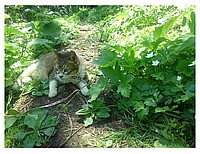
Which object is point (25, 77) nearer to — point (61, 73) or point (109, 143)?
point (61, 73)

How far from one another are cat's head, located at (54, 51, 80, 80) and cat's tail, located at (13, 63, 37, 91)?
0.30 m

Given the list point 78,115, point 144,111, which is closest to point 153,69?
point 144,111

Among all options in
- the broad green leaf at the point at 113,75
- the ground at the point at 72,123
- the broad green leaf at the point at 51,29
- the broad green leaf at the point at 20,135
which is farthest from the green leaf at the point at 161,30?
the broad green leaf at the point at 51,29

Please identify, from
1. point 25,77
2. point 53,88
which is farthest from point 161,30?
point 25,77

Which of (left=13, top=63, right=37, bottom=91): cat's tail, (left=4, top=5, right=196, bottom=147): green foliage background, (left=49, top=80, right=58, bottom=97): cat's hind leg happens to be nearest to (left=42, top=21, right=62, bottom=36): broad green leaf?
(left=13, top=63, right=37, bottom=91): cat's tail

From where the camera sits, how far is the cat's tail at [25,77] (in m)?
2.69

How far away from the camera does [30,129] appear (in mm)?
2125

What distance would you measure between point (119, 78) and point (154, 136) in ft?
1.54

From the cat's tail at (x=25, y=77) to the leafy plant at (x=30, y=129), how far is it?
51 cm

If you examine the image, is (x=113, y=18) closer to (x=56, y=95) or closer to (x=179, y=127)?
(x=56, y=95)

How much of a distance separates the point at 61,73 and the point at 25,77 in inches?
15.5

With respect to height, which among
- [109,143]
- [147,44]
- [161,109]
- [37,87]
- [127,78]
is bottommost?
[109,143]

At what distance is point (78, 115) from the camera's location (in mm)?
2275
